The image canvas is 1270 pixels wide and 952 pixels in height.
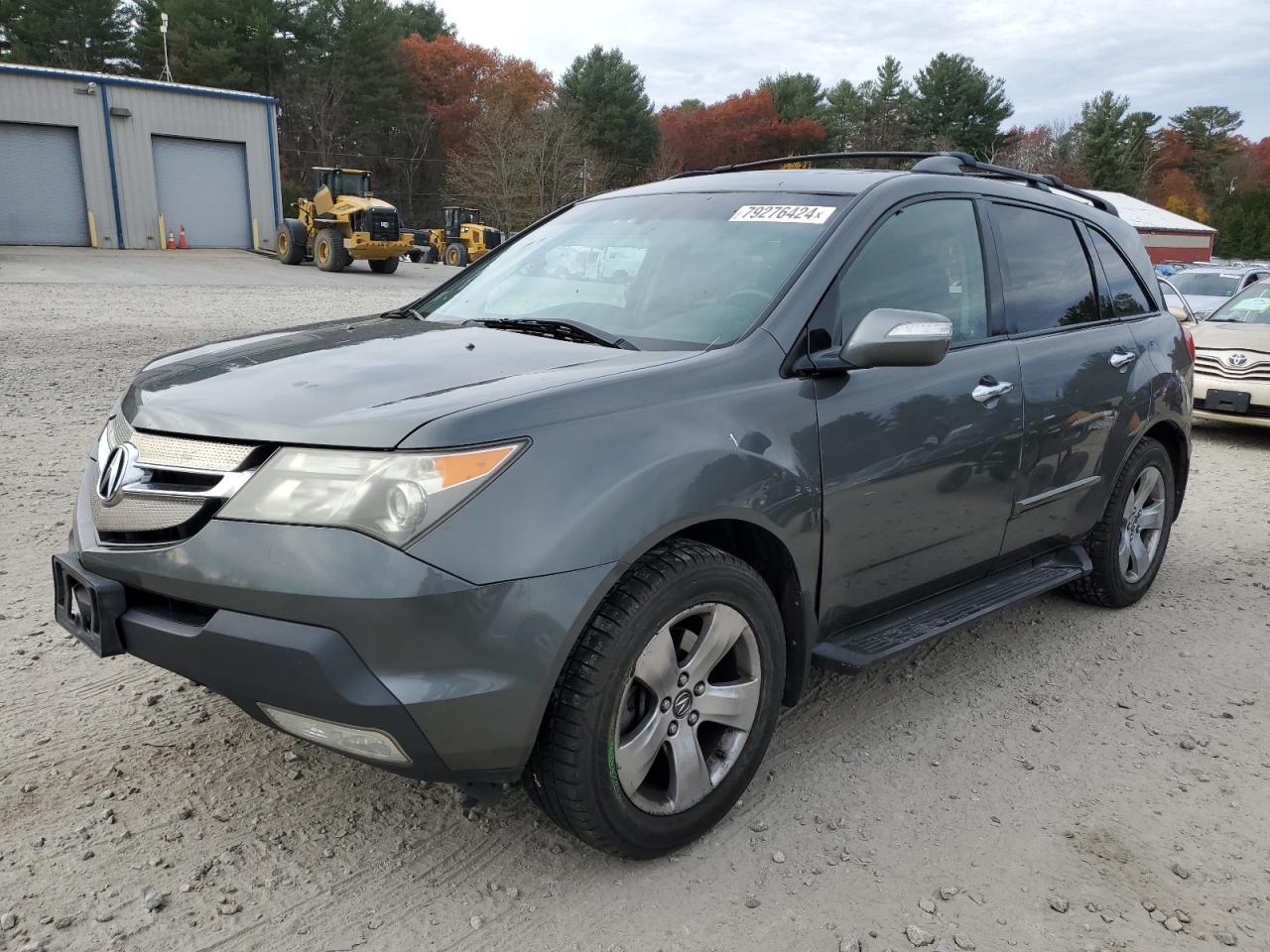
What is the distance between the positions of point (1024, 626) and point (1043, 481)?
951 mm

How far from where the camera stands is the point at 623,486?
2.30 metres

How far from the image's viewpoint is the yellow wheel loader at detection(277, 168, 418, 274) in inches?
1084

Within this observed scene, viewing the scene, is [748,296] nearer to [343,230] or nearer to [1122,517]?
[1122,517]

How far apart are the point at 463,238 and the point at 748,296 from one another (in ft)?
117

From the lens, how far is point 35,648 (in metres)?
3.63

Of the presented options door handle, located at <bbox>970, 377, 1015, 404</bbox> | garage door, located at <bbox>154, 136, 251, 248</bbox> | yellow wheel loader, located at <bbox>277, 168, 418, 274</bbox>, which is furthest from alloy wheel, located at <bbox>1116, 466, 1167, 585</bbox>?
garage door, located at <bbox>154, 136, 251, 248</bbox>

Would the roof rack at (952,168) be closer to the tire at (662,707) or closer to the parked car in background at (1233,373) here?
the tire at (662,707)

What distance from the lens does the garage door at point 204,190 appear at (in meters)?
32.6

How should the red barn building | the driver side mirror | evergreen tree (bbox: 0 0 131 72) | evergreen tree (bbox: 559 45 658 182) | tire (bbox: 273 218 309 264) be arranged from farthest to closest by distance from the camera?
evergreen tree (bbox: 559 45 658 182)
the red barn building
evergreen tree (bbox: 0 0 131 72)
tire (bbox: 273 218 309 264)
the driver side mirror

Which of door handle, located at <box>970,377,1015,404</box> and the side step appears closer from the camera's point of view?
the side step

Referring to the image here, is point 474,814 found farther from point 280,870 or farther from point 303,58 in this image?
point 303,58

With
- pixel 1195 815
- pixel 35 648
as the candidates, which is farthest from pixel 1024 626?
pixel 35 648

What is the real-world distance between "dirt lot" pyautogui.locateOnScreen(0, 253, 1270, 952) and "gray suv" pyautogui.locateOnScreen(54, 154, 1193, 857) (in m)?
0.26

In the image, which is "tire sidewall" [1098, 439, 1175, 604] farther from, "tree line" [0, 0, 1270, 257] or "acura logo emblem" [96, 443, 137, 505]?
"tree line" [0, 0, 1270, 257]
